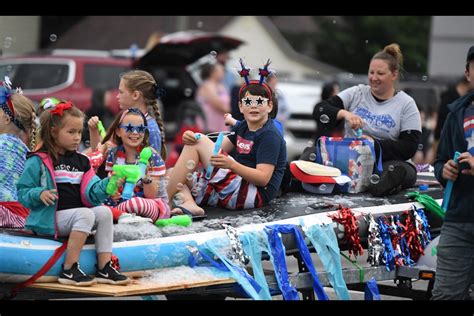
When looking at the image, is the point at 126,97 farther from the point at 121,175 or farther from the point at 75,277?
the point at 75,277

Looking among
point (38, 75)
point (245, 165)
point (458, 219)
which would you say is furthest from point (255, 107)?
point (38, 75)

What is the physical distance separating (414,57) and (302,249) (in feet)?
93.2

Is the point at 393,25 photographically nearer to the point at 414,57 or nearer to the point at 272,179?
the point at 414,57

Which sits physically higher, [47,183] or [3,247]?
[47,183]

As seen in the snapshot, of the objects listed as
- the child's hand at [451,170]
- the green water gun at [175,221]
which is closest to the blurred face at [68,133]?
the green water gun at [175,221]

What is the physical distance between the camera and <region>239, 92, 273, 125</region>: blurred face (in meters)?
7.05

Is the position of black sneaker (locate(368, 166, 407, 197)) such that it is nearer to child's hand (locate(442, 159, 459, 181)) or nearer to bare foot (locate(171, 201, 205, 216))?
bare foot (locate(171, 201, 205, 216))

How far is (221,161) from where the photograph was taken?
6773 millimetres

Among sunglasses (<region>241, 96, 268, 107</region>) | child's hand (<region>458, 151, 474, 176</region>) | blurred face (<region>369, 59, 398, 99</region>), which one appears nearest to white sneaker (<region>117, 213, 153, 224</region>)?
sunglasses (<region>241, 96, 268, 107</region>)

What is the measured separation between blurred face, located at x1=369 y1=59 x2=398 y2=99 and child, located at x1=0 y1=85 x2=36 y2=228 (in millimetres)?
2758

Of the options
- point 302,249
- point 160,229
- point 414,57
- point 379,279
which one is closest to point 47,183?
point 160,229

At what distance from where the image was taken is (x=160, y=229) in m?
6.37

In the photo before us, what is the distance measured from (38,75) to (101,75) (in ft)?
3.86

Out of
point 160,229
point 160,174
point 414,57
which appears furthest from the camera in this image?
point 414,57
